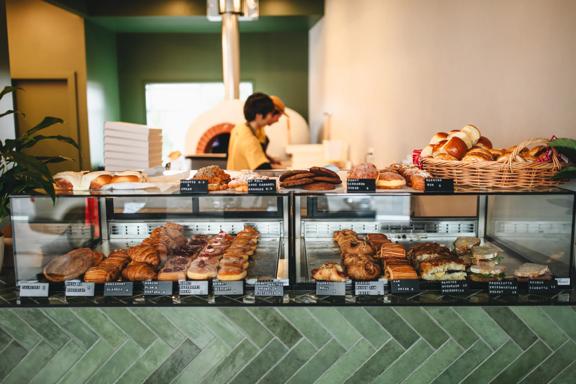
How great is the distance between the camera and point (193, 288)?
5.58 feet

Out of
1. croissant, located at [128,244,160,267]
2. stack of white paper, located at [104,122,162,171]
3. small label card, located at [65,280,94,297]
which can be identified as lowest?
small label card, located at [65,280,94,297]

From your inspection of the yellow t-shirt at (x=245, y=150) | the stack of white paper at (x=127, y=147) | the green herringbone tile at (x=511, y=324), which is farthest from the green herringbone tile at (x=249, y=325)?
the yellow t-shirt at (x=245, y=150)

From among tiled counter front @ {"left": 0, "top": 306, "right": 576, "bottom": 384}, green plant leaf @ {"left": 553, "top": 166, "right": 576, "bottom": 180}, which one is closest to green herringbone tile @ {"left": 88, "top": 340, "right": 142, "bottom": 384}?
tiled counter front @ {"left": 0, "top": 306, "right": 576, "bottom": 384}

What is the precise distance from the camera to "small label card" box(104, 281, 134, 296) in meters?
1.70

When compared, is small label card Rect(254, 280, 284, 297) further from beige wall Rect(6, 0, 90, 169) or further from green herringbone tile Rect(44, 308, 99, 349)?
beige wall Rect(6, 0, 90, 169)

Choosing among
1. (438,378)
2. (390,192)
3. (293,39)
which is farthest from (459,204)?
(293,39)

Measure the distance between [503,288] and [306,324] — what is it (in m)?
0.64

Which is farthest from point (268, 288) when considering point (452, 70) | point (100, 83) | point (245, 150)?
point (100, 83)

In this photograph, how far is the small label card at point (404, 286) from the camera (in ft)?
5.57

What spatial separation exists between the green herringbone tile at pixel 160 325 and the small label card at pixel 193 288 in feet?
0.33

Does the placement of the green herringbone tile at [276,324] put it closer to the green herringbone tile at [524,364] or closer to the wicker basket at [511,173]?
the green herringbone tile at [524,364]

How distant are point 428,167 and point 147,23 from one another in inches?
236

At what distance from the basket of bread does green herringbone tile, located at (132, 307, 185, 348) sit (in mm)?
1070

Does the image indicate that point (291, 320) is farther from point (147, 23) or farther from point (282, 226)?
point (147, 23)
